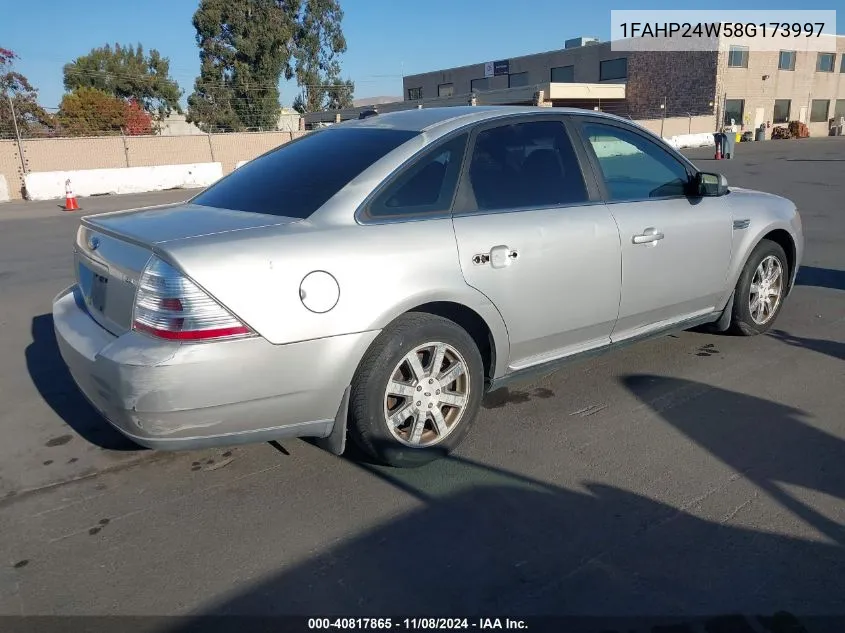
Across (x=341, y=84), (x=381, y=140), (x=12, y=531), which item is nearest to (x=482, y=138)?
(x=381, y=140)

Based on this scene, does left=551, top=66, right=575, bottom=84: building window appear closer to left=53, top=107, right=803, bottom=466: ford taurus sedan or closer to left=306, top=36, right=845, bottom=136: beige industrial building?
left=306, top=36, right=845, bottom=136: beige industrial building

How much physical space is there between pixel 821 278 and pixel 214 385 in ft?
21.7

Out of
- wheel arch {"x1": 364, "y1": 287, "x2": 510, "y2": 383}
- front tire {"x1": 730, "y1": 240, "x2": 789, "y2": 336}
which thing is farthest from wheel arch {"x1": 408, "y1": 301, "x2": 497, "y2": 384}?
front tire {"x1": 730, "y1": 240, "x2": 789, "y2": 336}

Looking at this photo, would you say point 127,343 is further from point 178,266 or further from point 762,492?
point 762,492

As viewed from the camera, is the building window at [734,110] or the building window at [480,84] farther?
the building window at [480,84]

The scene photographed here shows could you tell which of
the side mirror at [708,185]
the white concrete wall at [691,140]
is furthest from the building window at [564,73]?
the side mirror at [708,185]

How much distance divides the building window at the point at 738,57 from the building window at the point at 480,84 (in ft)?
73.9

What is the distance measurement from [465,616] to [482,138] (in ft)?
7.72

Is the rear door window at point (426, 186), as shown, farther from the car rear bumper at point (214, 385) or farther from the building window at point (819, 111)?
the building window at point (819, 111)

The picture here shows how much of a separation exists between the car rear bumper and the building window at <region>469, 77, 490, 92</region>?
211ft

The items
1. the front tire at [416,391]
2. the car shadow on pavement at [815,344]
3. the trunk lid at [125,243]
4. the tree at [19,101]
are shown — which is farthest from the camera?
the tree at [19,101]

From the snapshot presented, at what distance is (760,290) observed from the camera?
16.5 feet

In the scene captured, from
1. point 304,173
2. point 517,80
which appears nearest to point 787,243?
point 304,173

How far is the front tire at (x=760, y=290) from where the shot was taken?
4859mm
